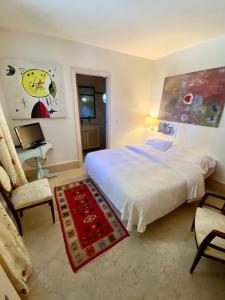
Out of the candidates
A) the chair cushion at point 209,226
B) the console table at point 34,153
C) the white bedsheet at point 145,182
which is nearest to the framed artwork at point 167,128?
the white bedsheet at point 145,182

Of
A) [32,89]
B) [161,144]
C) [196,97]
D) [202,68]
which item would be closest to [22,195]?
[32,89]

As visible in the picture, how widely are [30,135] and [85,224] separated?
1.86 metres

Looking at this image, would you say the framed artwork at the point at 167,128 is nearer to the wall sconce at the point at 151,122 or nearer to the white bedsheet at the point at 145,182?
the wall sconce at the point at 151,122

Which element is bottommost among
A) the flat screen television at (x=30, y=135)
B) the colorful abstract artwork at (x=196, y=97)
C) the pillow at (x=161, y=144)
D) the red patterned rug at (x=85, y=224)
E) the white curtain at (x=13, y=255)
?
the red patterned rug at (x=85, y=224)

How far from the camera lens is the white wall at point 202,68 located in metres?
2.41

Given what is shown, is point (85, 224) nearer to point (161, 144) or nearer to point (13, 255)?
point (13, 255)

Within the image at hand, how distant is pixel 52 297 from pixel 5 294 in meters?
0.47

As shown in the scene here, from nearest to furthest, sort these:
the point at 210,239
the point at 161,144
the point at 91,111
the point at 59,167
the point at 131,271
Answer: the point at 210,239, the point at 131,271, the point at 161,144, the point at 59,167, the point at 91,111

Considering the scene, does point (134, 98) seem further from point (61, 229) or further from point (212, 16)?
point (61, 229)

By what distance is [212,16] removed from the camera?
5.90 ft

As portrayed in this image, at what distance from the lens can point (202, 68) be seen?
2.59 m

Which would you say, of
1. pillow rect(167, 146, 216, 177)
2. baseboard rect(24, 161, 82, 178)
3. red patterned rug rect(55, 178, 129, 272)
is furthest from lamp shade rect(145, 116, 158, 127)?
red patterned rug rect(55, 178, 129, 272)

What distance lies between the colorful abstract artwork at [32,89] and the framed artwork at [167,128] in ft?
7.73

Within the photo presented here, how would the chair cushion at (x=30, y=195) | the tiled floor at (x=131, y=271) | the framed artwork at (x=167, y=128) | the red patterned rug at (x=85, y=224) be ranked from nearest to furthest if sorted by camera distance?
the tiled floor at (x=131, y=271)
the red patterned rug at (x=85, y=224)
the chair cushion at (x=30, y=195)
the framed artwork at (x=167, y=128)
